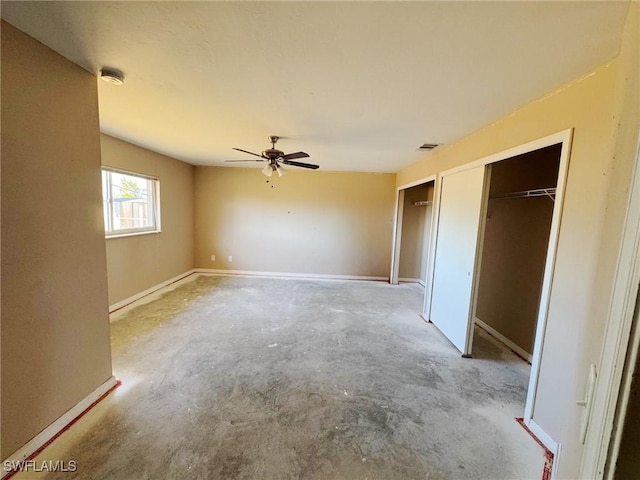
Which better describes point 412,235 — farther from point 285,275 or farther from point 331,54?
point 331,54

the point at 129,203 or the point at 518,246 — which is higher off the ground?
the point at 129,203

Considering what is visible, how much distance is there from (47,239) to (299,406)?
194 centimetres

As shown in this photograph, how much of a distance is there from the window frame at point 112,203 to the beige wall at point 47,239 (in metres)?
1.06

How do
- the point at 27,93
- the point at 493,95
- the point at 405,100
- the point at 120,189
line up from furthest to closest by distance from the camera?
the point at 120,189
the point at 405,100
the point at 493,95
the point at 27,93

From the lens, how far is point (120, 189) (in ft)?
11.9

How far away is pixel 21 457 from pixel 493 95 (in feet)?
11.9

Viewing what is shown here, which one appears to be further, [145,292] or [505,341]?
[145,292]

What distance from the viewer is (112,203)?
347 centimetres

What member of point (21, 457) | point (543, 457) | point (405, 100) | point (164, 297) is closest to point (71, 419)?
point (21, 457)

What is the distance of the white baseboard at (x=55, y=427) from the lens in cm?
134

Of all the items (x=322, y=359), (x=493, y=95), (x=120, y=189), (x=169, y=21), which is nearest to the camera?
(x=169, y=21)

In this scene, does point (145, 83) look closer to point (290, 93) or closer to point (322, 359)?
point (290, 93)

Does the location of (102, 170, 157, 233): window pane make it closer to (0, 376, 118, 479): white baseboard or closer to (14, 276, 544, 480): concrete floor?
(14, 276, 544, 480): concrete floor

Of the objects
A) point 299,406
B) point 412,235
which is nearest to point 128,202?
point 299,406
